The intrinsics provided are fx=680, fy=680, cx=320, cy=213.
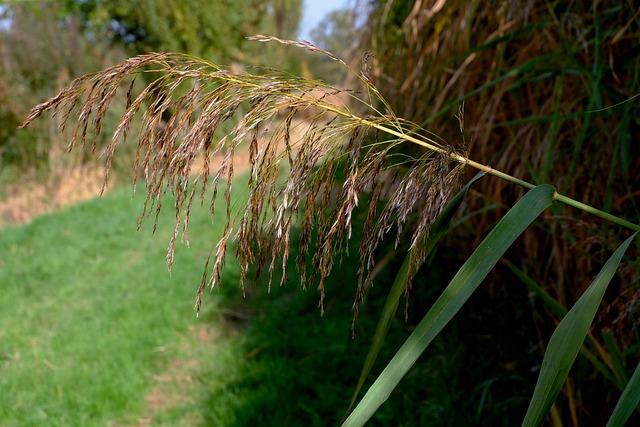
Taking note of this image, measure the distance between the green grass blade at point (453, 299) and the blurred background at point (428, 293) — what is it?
42cm

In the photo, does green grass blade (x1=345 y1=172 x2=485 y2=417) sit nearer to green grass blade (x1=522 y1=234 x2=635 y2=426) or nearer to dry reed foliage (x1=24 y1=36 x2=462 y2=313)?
dry reed foliage (x1=24 y1=36 x2=462 y2=313)

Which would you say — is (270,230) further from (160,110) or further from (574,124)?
(574,124)

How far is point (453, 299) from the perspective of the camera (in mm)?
1010

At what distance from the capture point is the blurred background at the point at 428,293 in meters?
2.30

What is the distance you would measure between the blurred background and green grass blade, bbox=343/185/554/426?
1.39 feet

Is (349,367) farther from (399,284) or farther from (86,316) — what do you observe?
(399,284)

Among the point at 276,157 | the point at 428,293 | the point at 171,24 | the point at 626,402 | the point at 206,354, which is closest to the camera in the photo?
the point at 626,402

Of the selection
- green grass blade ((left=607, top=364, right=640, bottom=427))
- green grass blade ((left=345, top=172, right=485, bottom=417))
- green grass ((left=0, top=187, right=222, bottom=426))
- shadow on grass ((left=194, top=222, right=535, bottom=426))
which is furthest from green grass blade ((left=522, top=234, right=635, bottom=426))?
green grass ((left=0, top=187, right=222, bottom=426))

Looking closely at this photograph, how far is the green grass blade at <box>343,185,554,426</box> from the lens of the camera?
100 centimetres

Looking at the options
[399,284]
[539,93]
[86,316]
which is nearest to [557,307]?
[399,284]

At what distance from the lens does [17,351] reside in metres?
4.12

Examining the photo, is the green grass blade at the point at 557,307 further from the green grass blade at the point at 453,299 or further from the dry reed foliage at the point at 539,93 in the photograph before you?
the green grass blade at the point at 453,299

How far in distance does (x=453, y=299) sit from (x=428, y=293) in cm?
270

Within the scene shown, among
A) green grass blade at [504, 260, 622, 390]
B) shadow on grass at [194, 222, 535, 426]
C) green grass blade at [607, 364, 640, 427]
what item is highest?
green grass blade at [607, 364, 640, 427]
